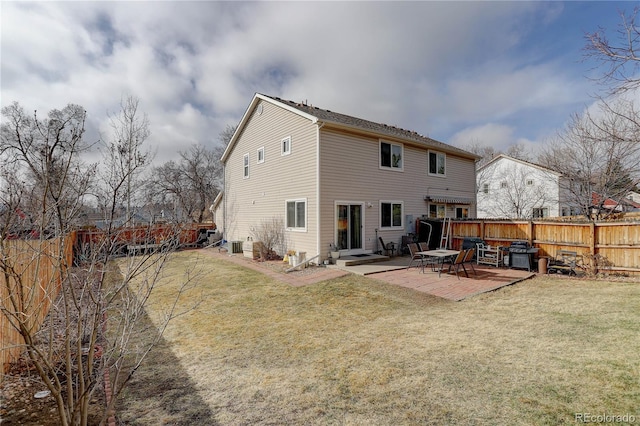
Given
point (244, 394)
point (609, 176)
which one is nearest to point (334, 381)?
point (244, 394)

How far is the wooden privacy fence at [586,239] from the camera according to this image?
9453 millimetres

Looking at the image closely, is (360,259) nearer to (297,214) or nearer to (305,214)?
(305,214)

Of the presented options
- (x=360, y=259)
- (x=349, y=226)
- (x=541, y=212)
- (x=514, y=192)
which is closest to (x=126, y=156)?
(x=360, y=259)

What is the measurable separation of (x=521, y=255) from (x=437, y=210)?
6.52 meters

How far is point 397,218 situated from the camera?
48.7 ft

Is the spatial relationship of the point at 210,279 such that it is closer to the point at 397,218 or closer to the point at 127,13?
the point at 127,13

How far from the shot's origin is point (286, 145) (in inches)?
563

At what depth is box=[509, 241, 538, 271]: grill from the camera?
428 inches

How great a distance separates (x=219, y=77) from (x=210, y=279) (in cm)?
863

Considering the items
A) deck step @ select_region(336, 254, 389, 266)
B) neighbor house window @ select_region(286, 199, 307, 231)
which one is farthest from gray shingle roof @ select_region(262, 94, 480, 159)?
deck step @ select_region(336, 254, 389, 266)

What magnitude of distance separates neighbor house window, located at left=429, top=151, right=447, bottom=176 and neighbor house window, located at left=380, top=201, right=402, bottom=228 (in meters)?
3.67

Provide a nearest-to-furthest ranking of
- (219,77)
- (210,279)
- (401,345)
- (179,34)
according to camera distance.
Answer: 1. (401,345)
2. (179,34)
3. (210,279)
4. (219,77)

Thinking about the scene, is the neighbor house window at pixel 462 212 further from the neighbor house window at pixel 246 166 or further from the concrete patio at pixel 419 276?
the neighbor house window at pixel 246 166

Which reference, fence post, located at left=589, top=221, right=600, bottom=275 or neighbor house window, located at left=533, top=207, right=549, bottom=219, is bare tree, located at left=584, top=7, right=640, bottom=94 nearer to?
fence post, located at left=589, top=221, right=600, bottom=275
